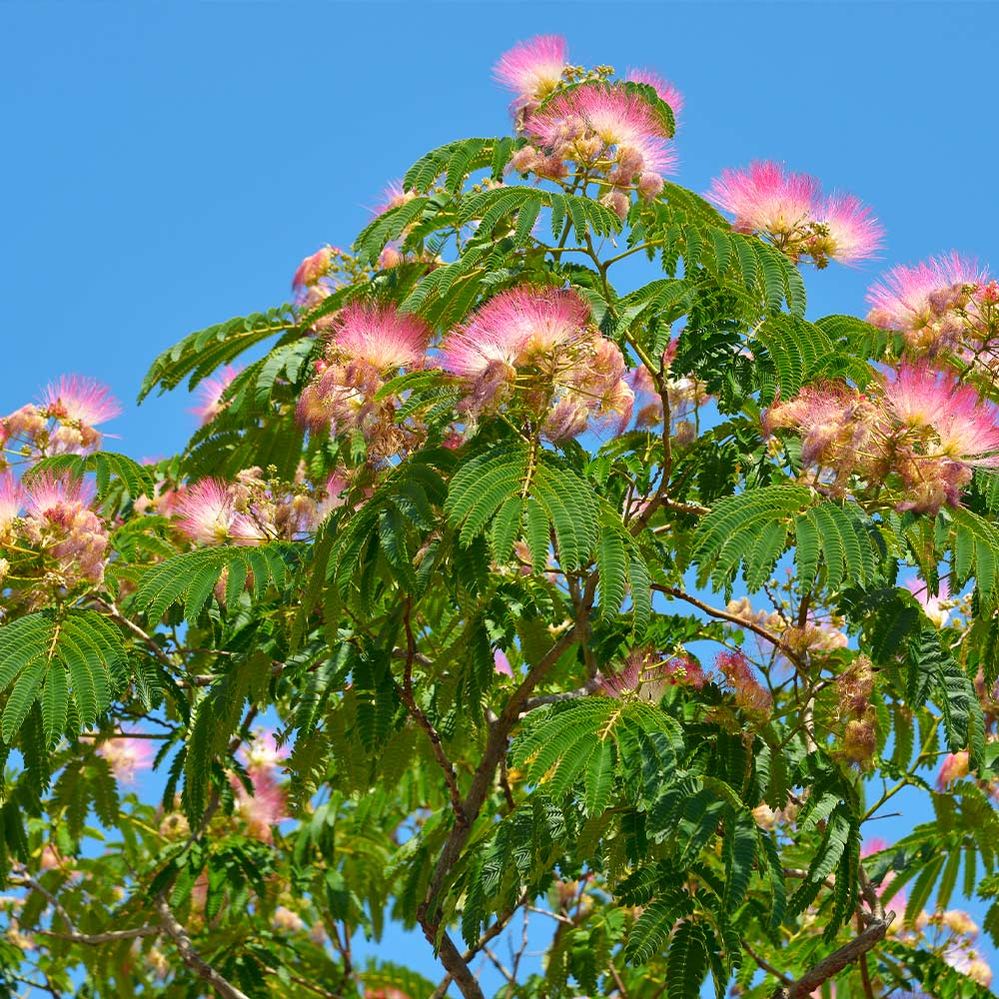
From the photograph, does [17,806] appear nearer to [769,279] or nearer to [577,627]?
[577,627]

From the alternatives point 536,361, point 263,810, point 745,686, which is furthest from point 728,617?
point 263,810

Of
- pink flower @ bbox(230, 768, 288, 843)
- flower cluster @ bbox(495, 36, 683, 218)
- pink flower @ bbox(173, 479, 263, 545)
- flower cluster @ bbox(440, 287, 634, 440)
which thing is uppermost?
flower cluster @ bbox(495, 36, 683, 218)

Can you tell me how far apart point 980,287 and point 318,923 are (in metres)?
4.55

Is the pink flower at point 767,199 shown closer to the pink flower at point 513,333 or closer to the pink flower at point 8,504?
the pink flower at point 513,333

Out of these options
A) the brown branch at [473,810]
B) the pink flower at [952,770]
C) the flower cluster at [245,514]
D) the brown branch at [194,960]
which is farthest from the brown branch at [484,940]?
the pink flower at [952,770]

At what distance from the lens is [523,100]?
16.5ft

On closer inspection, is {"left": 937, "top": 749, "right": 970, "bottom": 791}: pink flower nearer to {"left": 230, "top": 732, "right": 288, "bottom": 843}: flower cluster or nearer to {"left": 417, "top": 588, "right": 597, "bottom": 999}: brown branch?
{"left": 417, "top": 588, "right": 597, "bottom": 999}: brown branch

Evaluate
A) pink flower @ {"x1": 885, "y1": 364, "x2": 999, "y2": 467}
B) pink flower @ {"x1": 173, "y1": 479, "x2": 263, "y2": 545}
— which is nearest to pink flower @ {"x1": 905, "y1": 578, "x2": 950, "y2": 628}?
pink flower @ {"x1": 885, "y1": 364, "x2": 999, "y2": 467}

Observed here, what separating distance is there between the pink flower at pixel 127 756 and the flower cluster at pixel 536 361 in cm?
297

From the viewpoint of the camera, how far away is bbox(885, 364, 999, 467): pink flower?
3.92 meters

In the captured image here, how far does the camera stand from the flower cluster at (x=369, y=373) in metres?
4.18

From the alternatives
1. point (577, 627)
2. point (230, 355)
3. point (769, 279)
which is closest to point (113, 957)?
point (230, 355)

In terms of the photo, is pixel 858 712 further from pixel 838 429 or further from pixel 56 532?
pixel 56 532

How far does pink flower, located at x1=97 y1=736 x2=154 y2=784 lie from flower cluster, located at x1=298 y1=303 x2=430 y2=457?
8.34 ft
